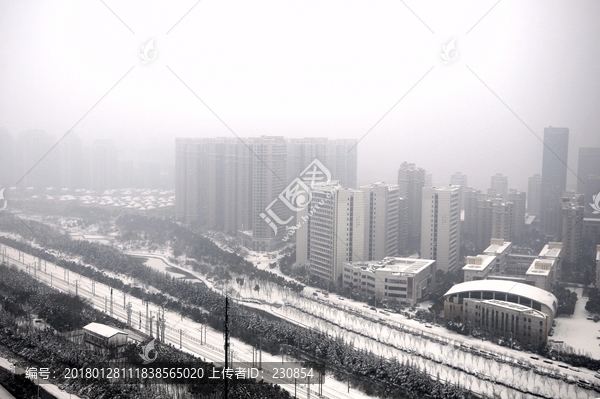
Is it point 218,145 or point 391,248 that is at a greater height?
point 218,145

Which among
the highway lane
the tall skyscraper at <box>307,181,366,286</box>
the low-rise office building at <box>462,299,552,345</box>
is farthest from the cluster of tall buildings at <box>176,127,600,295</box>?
the highway lane

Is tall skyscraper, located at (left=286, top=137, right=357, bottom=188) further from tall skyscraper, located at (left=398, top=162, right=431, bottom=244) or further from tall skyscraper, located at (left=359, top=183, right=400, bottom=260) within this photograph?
tall skyscraper, located at (left=359, top=183, right=400, bottom=260)

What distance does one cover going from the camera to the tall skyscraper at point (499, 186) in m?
10.1

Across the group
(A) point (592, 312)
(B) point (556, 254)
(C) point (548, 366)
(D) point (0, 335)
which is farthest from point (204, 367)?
(B) point (556, 254)

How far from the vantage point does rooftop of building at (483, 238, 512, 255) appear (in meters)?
8.11

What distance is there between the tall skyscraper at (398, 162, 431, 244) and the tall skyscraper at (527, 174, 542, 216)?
1944 mm

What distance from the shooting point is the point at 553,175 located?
8.96 m

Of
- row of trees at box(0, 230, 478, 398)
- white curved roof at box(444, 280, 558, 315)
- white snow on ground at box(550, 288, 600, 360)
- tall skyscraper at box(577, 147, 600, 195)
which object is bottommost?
white snow on ground at box(550, 288, 600, 360)

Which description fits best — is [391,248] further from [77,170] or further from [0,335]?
[77,170]

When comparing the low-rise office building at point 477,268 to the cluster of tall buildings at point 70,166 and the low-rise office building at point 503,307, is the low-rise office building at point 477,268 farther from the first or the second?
the cluster of tall buildings at point 70,166

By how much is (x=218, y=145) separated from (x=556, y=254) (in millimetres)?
7074

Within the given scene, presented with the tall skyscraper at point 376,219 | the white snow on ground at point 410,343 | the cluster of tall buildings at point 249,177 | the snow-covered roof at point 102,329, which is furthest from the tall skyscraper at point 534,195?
the snow-covered roof at point 102,329

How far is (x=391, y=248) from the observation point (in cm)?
858

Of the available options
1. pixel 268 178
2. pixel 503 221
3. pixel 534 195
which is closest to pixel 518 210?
pixel 534 195
